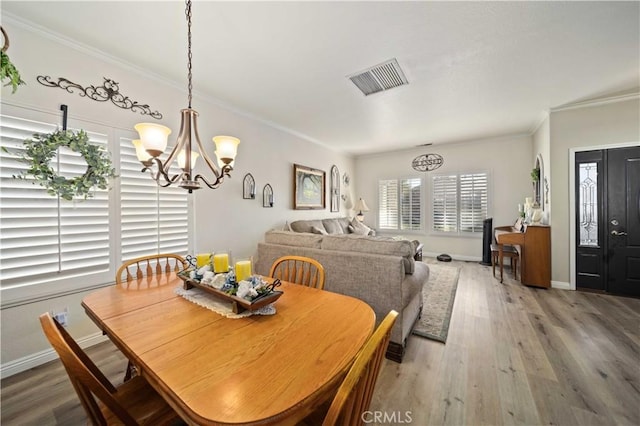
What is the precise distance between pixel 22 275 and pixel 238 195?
2101 mm

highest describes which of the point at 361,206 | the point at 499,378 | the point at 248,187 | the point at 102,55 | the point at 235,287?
the point at 102,55

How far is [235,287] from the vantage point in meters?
1.28

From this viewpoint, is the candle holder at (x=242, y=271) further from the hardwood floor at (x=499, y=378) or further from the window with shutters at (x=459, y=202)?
the window with shutters at (x=459, y=202)

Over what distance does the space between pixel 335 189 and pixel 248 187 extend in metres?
2.72

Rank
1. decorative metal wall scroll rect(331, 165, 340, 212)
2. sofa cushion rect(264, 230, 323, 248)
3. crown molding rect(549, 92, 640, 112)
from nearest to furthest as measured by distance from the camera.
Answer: sofa cushion rect(264, 230, 323, 248)
crown molding rect(549, 92, 640, 112)
decorative metal wall scroll rect(331, 165, 340, 212)

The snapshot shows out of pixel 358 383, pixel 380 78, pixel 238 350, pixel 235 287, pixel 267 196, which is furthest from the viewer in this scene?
pixel 267 196

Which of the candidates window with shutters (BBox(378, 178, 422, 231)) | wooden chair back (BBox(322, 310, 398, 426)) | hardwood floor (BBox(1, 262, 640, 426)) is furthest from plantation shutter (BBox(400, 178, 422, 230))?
wooden chair back (BBox(322, 310, 398, 426))

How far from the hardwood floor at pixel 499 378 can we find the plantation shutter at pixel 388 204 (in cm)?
372

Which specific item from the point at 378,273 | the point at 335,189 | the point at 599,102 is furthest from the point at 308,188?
the point at 599,102

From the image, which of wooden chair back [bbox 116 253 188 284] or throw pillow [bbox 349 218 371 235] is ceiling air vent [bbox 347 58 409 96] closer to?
wooden chair back [bbox 116 253 188 284]

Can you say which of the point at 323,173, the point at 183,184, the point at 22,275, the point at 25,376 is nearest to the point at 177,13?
the point at 183,184

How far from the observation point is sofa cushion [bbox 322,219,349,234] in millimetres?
4840

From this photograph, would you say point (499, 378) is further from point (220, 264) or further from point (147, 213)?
point (147, 213)

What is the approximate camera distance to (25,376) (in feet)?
5.90
